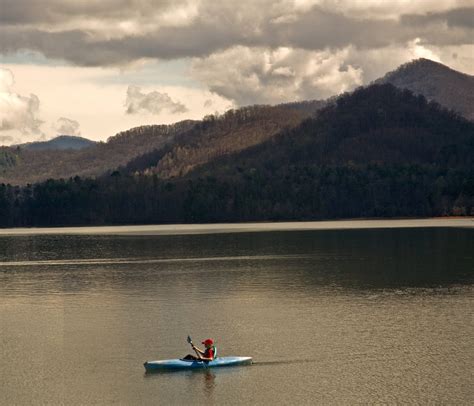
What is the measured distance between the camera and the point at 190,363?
225 ft

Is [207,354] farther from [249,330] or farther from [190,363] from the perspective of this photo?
[249,330]

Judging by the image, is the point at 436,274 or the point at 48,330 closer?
the point at 48,330

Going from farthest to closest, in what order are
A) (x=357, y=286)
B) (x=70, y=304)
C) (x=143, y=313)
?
1. (x=357, y=286)
2. (x=70, y=304)
3. (x=143, y=313)

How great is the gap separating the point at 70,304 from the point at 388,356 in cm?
5033

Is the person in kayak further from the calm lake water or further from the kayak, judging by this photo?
the calm lake water

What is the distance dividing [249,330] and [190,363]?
1720 centimetres

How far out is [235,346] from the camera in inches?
3027

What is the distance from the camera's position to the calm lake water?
62.1 meters

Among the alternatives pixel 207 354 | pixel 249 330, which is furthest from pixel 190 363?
pixel 249 330

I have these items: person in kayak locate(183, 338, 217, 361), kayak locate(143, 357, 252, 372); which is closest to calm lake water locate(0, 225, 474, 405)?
kayak locate(143, 357, 252, 372)

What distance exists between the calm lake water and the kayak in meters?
0.84

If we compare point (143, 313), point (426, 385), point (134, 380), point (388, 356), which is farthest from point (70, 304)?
point (426, 385)

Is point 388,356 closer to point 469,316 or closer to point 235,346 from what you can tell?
point 235,346

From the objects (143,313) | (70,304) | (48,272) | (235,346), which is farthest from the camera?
(48,272)
